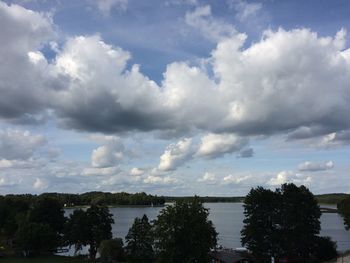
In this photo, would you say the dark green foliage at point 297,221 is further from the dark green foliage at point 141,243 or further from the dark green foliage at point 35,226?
the dark green foliage at point 35,226

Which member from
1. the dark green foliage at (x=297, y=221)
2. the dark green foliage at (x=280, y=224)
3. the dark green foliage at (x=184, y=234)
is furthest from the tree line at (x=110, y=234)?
the dark green foliage at (x=297, y=221)

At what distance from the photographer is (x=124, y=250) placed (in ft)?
285

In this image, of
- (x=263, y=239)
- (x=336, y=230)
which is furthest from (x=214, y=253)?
(x=336, y=230)

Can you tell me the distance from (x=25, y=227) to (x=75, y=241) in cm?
1090

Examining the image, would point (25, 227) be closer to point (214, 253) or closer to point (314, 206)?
point (214, 253)

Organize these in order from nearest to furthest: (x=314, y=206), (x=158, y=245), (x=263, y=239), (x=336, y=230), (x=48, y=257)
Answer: (x=158, y=245)
(x=263, y=239)
(x=314, y=206)
(x=48, y=257)
(x=336, y=230)

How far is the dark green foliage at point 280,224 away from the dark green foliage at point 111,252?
77.4 feet

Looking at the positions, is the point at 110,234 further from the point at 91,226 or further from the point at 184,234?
the point at 184,234

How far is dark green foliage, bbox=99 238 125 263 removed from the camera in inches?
3376

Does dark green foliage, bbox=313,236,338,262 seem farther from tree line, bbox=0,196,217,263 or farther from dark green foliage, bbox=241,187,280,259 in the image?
tree line, bbox=0,196,217,263

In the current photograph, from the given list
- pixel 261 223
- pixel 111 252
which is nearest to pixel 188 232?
pixel 261 223

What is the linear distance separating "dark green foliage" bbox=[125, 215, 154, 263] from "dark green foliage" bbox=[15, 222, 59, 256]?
25.1 meters

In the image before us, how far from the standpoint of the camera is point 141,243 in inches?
3169

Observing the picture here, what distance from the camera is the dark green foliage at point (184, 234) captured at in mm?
62000
